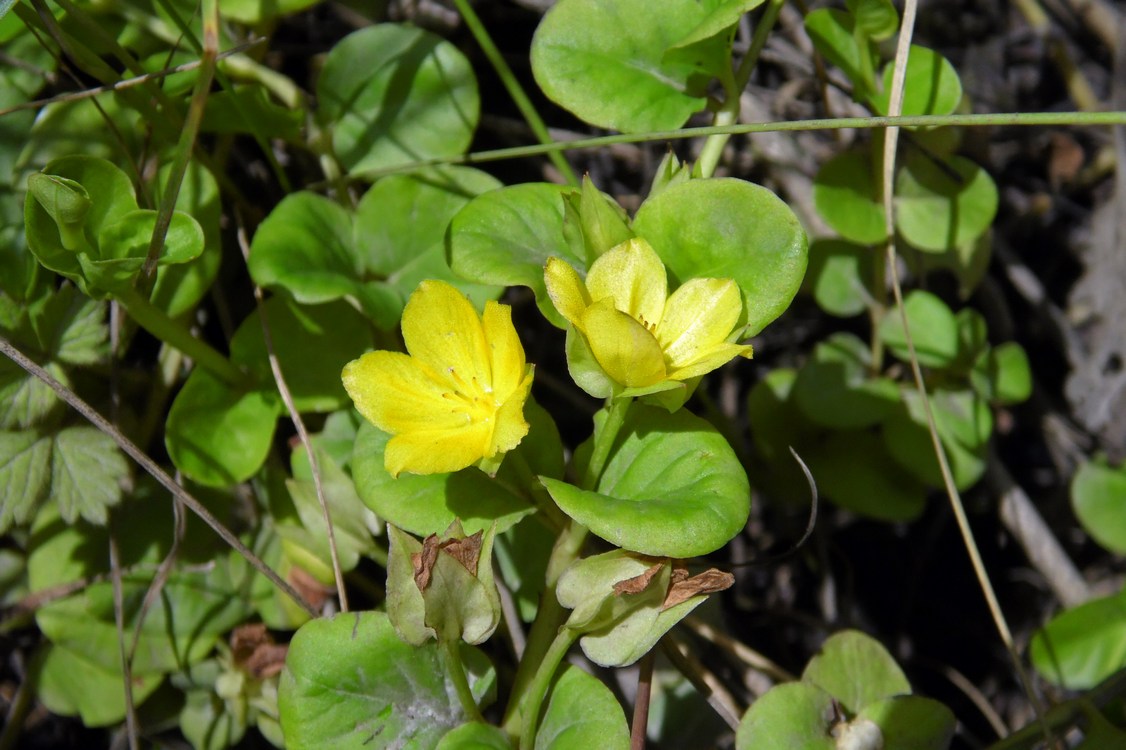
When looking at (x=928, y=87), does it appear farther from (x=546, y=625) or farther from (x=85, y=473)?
(x=85, y=473)

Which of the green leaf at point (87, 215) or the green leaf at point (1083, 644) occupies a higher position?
the green leaf at point (87, 215)

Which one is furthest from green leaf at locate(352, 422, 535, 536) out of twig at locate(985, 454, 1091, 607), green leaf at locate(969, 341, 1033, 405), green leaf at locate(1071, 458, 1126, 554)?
green leaf at locate(1071, 458, 1126, 554)

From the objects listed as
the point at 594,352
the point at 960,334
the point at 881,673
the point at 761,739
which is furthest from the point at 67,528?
the point at 960,334

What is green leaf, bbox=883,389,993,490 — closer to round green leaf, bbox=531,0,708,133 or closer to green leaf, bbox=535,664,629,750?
round green leaf, bbox=531,0,708,133

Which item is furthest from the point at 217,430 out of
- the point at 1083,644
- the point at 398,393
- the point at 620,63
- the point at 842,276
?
the point at 1083,644

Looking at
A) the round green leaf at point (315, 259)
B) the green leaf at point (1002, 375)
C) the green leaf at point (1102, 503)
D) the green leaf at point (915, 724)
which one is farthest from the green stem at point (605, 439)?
the green leaf at point (1102, 503)

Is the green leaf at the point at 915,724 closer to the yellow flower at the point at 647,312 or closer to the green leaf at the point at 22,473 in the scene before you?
the yellow flower at the point at 647,312
